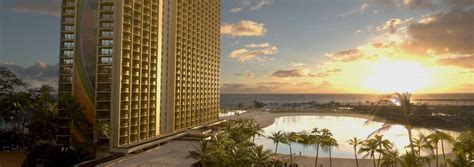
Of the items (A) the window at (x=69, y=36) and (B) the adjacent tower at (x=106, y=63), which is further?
(A) the window at (x=69, y=36)

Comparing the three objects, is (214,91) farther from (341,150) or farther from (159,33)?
(341,150)

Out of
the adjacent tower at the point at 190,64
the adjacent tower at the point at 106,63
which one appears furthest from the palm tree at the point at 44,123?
the adjacent tower at the point at 190,64

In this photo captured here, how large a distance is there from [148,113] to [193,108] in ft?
82.0

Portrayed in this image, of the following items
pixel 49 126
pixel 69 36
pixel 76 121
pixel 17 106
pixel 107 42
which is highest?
pixel 69 36

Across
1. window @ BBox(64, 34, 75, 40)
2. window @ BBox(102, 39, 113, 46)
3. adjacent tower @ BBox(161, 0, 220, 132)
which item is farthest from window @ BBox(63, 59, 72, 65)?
adjacent tower @ BBox(161, 0, 220, 132)

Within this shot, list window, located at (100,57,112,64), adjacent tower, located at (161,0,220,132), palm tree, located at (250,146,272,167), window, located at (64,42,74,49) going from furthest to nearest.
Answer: adjacent tower, located at (161,0,220,132)
window, located at (64,42,74,49)
window, located at (100,57,112,64)
palm tree, located at (250,146,272,167)

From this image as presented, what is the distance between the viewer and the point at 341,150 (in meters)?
82.8

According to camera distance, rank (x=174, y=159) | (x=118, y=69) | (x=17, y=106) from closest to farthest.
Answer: (x=174, y=159) < (x=17, y=106) < (x=118, y=69)

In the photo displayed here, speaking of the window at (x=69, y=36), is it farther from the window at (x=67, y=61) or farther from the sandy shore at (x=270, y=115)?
the sandy shore at (x=270, y=115)

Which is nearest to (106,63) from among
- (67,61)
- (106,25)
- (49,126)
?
(106,25)

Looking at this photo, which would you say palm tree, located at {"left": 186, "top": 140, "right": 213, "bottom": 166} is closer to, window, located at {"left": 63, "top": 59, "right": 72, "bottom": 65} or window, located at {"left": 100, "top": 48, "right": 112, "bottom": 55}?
Answer: window, located at {"left": 100, "top": 48, "right": 112, "bottom": 55}

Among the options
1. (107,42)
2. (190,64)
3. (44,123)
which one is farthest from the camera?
(190,64)

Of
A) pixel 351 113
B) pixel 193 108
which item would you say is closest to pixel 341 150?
pixel 193 108

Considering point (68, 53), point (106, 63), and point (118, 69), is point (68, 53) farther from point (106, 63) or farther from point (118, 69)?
point (118, 69)
